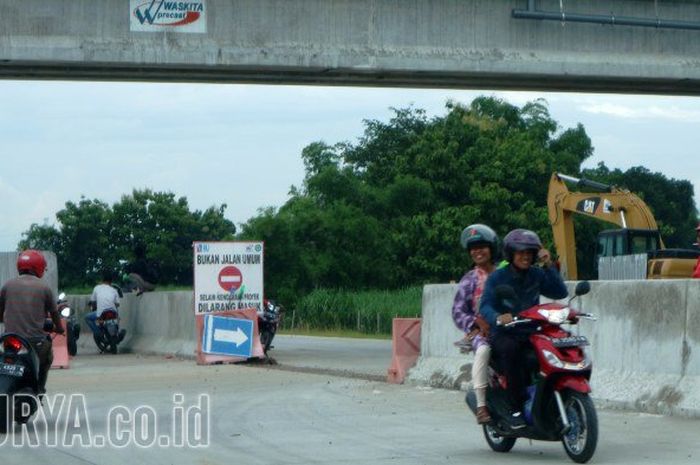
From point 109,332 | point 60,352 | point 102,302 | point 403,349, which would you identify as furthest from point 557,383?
point 102,302

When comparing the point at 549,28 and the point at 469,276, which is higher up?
the point at 549,28

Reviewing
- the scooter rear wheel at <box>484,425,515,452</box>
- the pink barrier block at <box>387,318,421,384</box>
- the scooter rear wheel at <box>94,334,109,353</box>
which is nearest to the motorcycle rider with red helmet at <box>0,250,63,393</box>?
the scooter rear wheel at <box>484,425,515,452</box>

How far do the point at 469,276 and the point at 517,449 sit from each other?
152 centimetres

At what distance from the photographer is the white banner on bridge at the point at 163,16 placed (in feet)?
83.7

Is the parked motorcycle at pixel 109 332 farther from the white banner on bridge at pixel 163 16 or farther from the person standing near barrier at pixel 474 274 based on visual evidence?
the person standing near barrier at pixel 474 274

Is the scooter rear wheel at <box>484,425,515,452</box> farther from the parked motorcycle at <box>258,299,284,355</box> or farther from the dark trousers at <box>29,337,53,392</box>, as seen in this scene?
the parked motorcycle at <box>258,299,284,355</box>

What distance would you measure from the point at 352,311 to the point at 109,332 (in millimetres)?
17217

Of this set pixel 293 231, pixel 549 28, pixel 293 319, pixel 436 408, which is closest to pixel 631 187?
pixel 293 231

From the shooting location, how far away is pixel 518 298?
10.5 m

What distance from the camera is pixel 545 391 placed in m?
10.0

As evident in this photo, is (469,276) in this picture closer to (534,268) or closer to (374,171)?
(534,268)

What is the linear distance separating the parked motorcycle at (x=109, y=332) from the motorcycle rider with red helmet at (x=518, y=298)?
18042mm

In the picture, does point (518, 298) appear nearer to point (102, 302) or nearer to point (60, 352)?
point (60, 352)

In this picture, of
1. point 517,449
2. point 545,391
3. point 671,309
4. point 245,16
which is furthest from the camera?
point 245,16
